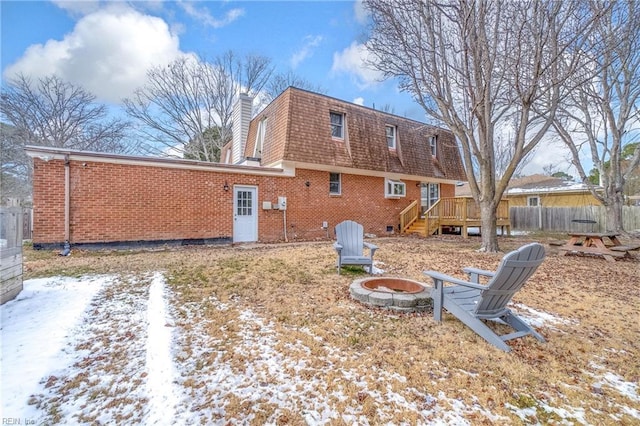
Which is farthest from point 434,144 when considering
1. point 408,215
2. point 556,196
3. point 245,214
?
point 556,196

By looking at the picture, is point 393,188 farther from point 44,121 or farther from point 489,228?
point 44,121

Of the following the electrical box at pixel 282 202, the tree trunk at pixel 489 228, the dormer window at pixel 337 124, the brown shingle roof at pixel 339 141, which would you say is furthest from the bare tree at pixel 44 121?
the tree trunk at pixel 489 228

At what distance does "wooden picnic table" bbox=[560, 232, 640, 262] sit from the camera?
7.72 m

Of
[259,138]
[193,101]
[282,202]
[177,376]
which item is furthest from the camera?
[193,101]

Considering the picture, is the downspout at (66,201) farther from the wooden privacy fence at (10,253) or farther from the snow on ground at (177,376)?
the snow on ground at (177,376)

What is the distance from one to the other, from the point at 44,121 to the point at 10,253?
1875 cm

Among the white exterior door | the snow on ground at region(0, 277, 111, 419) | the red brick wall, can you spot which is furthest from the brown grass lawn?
the white exterior door

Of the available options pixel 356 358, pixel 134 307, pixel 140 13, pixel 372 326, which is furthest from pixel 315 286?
pixel 140 13

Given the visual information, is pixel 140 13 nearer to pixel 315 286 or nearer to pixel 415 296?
pixel 315 286

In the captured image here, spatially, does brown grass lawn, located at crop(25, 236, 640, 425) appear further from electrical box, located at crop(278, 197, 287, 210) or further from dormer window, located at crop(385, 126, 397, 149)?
dormer window, located at crop(385, 126, 397, 149)

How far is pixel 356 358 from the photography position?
2.59 m

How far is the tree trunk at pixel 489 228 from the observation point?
858cm

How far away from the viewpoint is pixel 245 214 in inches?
413

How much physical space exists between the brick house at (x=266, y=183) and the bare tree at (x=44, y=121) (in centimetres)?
1010
